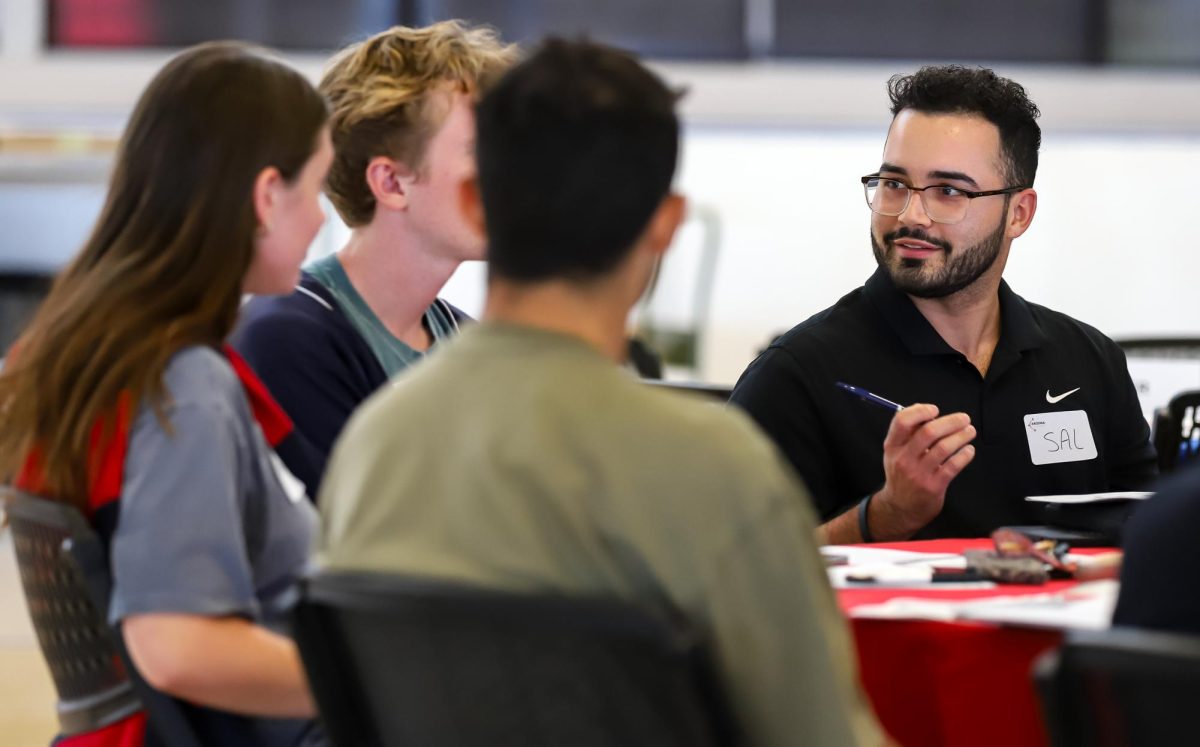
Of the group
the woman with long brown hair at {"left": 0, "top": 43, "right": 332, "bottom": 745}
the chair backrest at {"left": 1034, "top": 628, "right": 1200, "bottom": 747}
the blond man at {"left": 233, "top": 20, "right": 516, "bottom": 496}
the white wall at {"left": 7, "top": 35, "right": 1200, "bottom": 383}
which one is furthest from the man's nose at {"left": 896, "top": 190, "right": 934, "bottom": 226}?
the white wall at {"left": 7, "top": 35, "right": 1200, "bottom": 383}

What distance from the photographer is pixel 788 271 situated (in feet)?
19.5

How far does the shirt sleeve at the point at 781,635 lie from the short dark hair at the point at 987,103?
153 centimetres

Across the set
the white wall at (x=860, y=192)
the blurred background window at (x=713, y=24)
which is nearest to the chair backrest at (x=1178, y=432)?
the white wall at (x=860, y=192)

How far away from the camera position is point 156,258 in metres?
1.41

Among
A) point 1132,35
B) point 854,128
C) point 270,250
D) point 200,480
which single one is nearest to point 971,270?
point 270,250

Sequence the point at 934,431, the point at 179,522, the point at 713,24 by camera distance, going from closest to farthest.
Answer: the point at 179,522, the point at 934,431, the point at 713,24

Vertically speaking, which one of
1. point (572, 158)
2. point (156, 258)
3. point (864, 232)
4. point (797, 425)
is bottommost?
point (864, 232)

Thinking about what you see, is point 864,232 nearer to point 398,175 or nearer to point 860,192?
point 860,192

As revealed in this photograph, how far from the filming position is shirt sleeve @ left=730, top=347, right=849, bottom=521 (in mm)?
2285

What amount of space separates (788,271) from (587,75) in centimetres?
492

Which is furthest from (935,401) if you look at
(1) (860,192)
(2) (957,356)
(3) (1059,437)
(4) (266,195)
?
(1) (860,192)

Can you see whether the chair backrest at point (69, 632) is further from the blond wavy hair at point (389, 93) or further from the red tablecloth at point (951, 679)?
the blond wavy hair at point (389, 93)

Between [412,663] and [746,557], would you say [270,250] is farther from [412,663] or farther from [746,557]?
[746,557]

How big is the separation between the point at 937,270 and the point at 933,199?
124 millimetres
